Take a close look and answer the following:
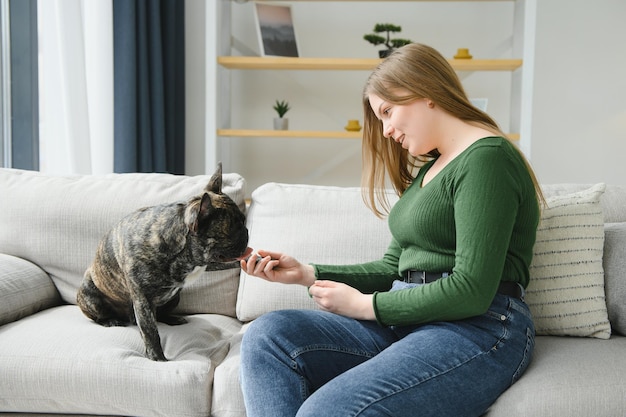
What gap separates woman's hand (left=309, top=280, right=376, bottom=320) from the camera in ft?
4.82

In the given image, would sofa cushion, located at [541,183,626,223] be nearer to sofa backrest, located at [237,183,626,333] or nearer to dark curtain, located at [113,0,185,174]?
sofa backrest, located at [237,183,626,333]

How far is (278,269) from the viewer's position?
1.70 metres

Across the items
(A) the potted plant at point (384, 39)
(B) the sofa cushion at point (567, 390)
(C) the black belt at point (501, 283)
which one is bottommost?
(B) the sofa cushion at point (567, 390)

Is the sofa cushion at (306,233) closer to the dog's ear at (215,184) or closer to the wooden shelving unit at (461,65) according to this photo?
the dog's ear at (215,184)

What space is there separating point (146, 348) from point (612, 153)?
10.7ft

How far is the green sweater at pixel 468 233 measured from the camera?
1.36 m

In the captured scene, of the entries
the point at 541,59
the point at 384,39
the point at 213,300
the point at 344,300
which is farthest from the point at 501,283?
the point at 541,59

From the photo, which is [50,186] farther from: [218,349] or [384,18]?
[384,18]

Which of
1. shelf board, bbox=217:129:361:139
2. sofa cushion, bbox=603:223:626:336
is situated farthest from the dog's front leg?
shelf board, bbox=217:129:361:139

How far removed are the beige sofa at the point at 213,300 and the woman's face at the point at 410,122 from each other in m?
0.45

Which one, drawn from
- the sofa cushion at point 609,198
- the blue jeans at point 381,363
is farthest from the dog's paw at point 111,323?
the sofa cushion at point 609,198

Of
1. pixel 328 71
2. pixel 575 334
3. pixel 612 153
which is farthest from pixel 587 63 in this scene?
pixel 575 334

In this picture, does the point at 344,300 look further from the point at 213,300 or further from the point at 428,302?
the point at 213,300

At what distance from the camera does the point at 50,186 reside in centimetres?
222
